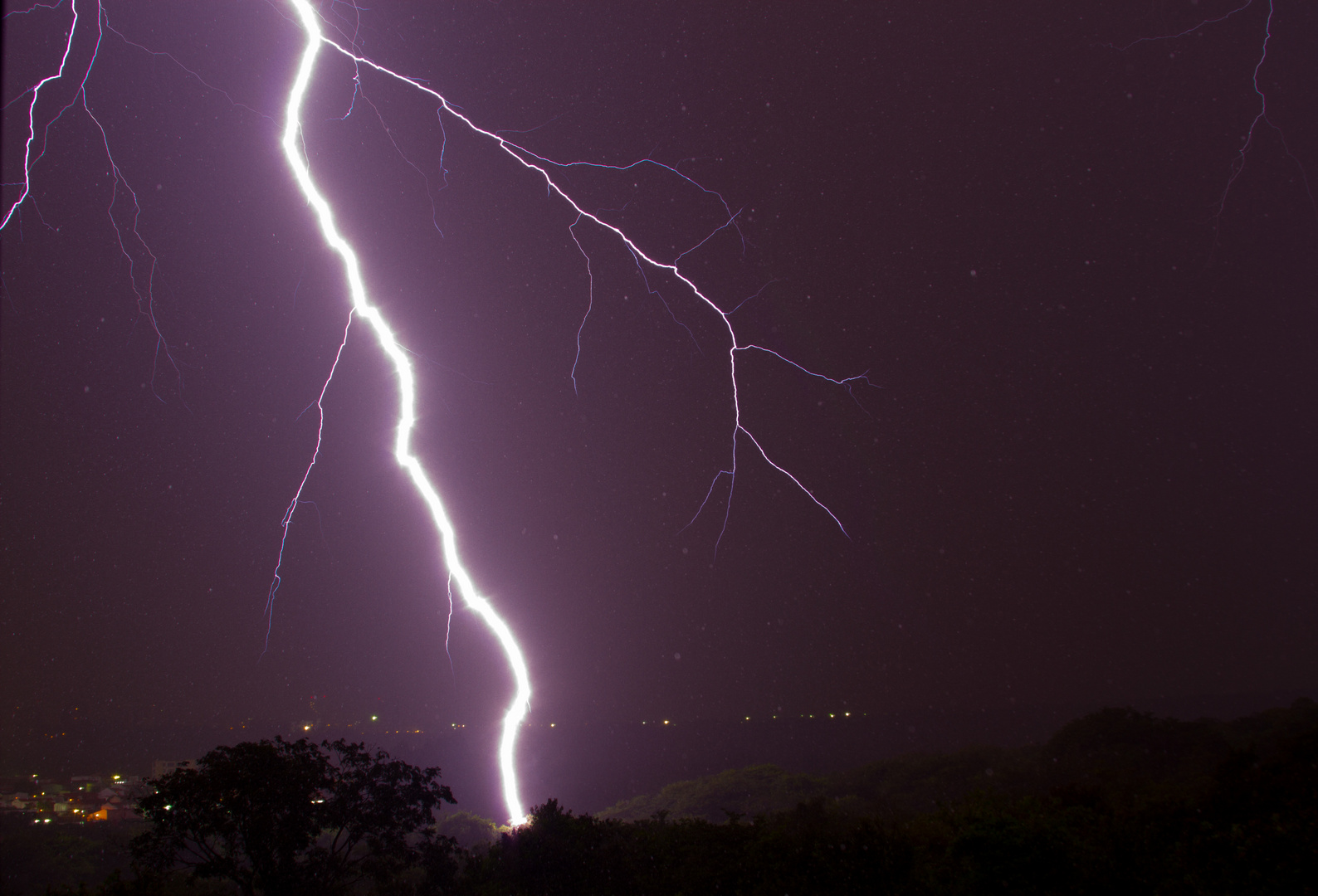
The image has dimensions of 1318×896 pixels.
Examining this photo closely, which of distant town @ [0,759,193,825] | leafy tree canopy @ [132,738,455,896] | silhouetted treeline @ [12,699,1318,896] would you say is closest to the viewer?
silhouetted treeline @ [12,699,1318,896]

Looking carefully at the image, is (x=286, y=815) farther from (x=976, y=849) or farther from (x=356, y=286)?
(x=356, y=286)

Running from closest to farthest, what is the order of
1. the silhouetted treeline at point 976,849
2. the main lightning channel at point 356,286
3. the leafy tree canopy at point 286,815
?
the silhouetted treeline at point 976,849 < the leafy tree canopy at point 286,815 < the main lightning channel at point 356,286

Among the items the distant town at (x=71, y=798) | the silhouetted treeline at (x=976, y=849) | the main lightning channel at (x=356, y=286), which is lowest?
the silhouetted treeline at (x=976, y=849)

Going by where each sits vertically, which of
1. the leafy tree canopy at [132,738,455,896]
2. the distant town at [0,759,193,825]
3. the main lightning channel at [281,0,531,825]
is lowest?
the leafy tree canopy at [132,738,455,896]

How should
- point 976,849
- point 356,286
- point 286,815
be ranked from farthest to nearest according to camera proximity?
point 356,286, point 286,815, point 976,849

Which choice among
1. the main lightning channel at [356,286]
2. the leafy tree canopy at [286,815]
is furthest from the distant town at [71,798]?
the leafy tree canopy at [286,815]

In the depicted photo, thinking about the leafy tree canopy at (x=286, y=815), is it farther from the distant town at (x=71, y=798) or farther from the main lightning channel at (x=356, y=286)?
the distant town at (x=71, y=798)

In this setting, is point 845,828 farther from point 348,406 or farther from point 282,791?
point 348,406

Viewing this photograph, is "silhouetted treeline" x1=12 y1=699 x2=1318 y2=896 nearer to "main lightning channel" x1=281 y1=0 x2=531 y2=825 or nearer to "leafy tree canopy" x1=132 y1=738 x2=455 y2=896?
"leafy tree canopy" x1=132 y1=738 x2=455 y2=896

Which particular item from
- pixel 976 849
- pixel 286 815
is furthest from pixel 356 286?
pixel 976 849

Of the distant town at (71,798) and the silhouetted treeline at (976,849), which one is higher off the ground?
the distant town at (71,798)

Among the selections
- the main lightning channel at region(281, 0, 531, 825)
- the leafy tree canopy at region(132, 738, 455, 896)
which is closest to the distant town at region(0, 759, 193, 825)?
the main lightning channel at region(281, 0, 531, 825)

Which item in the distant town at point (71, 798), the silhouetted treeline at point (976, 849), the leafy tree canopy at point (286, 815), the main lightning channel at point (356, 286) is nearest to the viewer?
A: the silhouetted treeline at point (976, 849)
